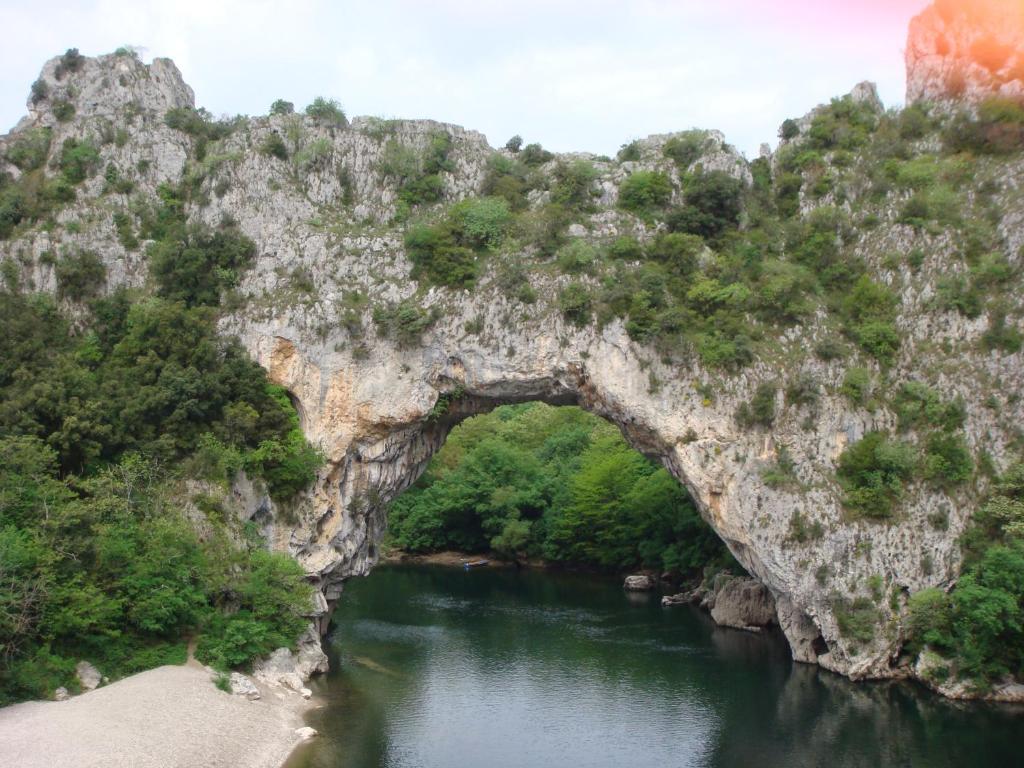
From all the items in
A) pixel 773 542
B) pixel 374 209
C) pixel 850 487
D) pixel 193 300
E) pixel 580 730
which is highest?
pixel 374 209

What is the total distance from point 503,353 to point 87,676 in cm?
1826

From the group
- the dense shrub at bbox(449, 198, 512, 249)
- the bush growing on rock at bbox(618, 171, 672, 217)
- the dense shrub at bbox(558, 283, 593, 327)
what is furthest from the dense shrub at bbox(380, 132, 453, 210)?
the dense shrub at bbox(558, 283, 593, 327)

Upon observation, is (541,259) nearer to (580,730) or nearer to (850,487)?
(850,487)

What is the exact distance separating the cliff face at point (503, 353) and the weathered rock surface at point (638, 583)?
16.3 meters

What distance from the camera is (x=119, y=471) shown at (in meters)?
32.0

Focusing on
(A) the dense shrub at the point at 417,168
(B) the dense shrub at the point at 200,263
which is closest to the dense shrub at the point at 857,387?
(A) the dense shrub at the point at 417,168

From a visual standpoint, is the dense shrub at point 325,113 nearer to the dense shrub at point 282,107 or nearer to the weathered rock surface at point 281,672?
the dense shrub at point 282,107

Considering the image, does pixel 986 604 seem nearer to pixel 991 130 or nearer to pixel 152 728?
pixel 991 130

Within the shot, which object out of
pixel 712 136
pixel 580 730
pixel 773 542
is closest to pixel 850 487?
pixel 773 542

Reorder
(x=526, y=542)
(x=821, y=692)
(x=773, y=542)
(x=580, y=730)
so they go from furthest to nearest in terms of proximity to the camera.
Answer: (x=526, y=542) → (x=773, y=542) → (x=821, y=692) → (x=580, y=730)

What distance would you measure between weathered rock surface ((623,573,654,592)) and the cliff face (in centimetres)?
1632

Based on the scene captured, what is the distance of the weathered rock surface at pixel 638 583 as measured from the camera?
52500mm

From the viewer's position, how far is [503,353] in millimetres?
37188

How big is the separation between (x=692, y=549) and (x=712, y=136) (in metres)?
21.7
